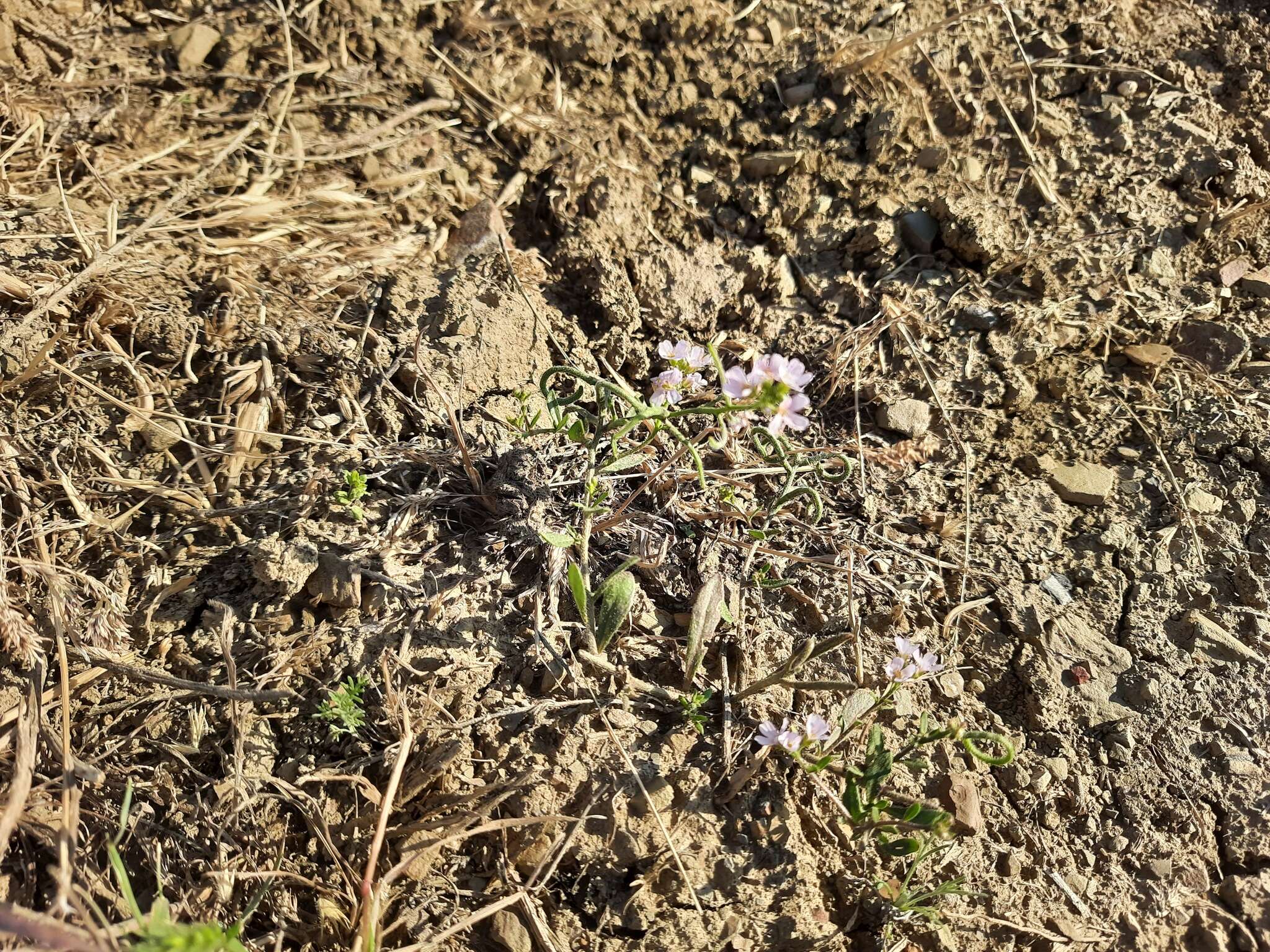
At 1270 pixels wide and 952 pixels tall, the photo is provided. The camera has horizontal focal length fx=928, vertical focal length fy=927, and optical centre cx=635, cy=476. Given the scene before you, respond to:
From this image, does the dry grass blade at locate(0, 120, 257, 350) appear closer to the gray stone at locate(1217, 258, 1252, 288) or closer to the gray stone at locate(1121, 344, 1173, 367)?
the gray stone at locate(1121, 344, 1173, 367)

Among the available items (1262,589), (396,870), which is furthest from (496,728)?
(1262,589)

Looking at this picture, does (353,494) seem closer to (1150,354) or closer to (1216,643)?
(1216,643)

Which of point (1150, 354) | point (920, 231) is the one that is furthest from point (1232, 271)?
point (920, 231)

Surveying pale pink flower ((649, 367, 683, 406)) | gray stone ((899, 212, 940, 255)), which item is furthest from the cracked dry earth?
pale pink flower ((649, 367, 683, 406))

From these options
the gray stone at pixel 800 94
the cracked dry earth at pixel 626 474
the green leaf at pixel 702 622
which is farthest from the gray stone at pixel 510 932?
the gray stone at pixel 800 94

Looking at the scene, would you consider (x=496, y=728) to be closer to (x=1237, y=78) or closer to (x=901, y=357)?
(x=901, y=357)

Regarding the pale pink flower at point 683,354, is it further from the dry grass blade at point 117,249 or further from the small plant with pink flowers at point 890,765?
the dry grass blade at point 117,249

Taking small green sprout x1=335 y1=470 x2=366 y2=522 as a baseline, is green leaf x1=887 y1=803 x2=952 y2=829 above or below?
below

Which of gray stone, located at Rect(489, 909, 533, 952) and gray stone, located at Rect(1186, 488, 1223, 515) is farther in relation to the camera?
gray stone, located at Rect(1186, 488, 1223, 515)
